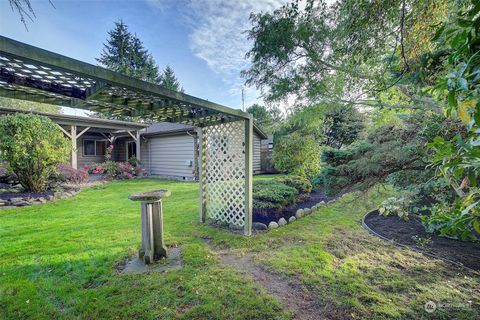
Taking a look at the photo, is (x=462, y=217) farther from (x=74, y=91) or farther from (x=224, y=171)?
(x=224, y=171)

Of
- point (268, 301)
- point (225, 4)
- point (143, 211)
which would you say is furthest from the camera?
point (225, 4)

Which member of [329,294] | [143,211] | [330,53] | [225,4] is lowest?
[329,294]

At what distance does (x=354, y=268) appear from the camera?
287cm

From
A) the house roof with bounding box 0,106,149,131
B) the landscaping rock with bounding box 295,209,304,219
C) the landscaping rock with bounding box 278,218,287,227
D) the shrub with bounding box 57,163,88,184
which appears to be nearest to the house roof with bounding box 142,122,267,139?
the house roof with bounding box 0,106,149,131

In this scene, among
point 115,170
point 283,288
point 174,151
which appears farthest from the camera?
point 174,151

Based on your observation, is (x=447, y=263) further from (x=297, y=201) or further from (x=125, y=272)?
(x=125, y=272)

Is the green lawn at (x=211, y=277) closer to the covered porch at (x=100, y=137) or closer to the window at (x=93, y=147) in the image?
the covered porch at (x=100, y=137)

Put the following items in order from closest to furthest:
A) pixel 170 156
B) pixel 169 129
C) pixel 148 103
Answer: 1. pixel 148 103
2. pixel 169 129
3. pixel 170 156

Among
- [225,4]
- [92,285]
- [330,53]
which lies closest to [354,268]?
[92,285]

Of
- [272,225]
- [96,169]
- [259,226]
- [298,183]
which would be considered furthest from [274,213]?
[96,169]

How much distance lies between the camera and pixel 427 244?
3.53m

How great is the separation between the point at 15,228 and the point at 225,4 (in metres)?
6.13

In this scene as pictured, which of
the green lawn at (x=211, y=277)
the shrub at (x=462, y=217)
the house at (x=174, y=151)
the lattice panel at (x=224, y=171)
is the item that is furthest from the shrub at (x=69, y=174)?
the shrub at (x=462, y=217)

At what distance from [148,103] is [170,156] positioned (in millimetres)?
9518
